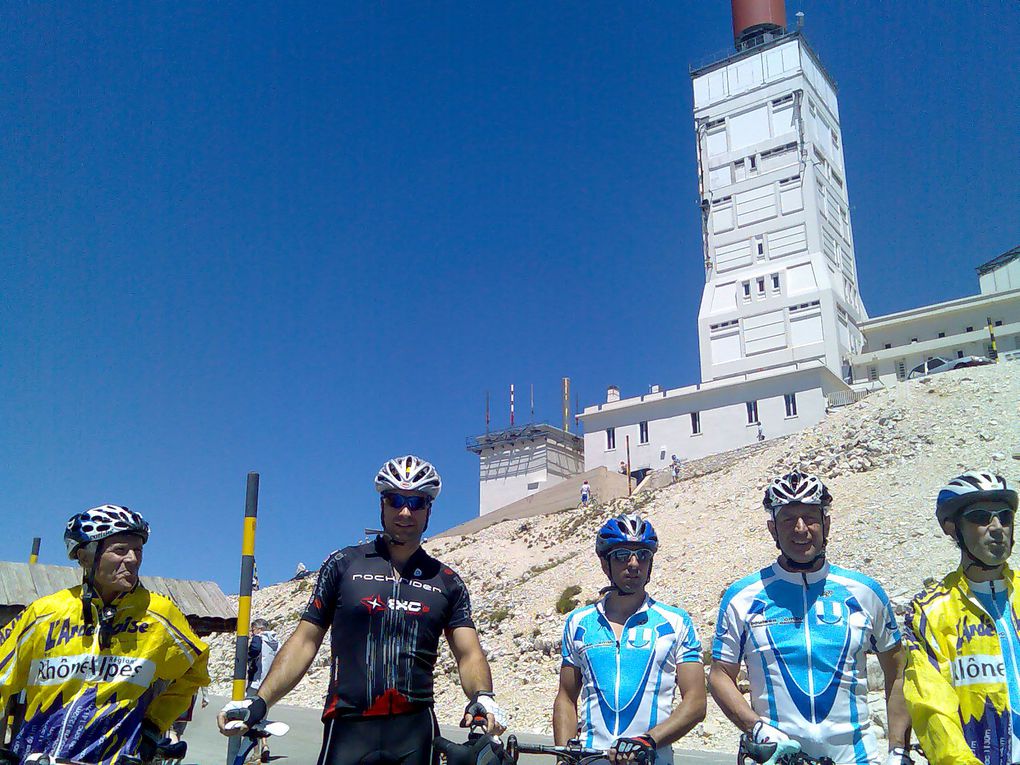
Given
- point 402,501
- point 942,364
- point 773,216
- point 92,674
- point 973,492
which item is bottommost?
point 92,674

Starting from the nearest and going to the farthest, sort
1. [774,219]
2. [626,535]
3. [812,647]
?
[812,647], [626,535], [774,219]

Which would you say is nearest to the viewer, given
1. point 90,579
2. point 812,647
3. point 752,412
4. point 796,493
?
point 90,579

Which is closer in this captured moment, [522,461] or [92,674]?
[92,674]

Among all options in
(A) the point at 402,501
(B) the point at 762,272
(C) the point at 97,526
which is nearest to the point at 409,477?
(A) the point at 402,501

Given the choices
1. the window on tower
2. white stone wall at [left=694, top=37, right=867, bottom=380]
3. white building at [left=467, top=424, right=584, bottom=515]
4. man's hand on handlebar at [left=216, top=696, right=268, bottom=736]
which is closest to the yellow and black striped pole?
man's hand on handlebar at [left=216, top=696, right=268, bottom=736]

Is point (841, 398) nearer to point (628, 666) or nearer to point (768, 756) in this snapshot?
point (628, 666)

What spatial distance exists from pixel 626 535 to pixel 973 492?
6.98 feet

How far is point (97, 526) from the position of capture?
4.18 m

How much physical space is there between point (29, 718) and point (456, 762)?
2.02 meters

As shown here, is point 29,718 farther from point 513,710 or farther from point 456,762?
point 513,710

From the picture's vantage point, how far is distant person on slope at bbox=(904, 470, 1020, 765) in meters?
3.34

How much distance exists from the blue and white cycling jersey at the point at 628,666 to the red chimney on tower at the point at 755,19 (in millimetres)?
84667

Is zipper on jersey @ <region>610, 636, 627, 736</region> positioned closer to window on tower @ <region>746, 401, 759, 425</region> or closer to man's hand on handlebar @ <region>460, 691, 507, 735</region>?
man's hand on handlebar @ <region>460, 691, 507, 735</region>

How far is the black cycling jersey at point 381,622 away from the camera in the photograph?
415 centimetres
